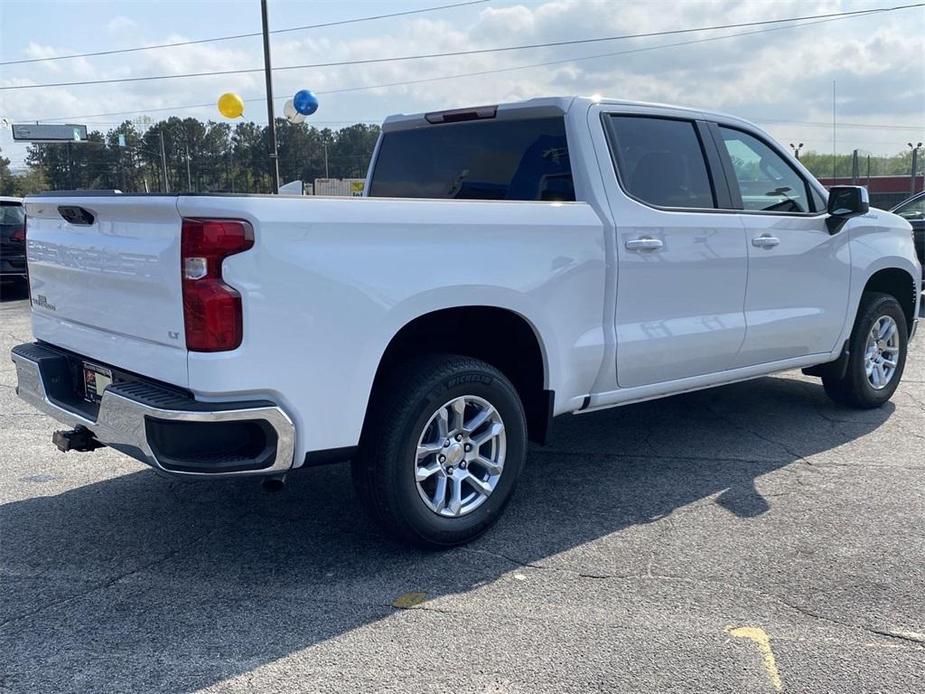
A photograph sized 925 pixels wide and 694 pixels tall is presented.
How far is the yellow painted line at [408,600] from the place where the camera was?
132 inches

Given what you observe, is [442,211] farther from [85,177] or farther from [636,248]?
[85,177]

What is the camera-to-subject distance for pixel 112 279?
3.44m

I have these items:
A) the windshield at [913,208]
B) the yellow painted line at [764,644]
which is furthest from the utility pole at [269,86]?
the yellow painted line at [764,644]

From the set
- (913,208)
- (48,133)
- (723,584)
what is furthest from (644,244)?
(48,133)

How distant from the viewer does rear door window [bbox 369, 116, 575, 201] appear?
4.48 m

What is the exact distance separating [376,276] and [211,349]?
693 millimetres

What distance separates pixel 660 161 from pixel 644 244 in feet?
2.11

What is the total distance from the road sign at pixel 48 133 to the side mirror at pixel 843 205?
97.1 ft

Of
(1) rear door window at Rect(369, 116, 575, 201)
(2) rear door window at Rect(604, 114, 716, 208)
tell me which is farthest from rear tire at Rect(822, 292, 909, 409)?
(1) rear door window at Rect(369, 116, 575, 201)

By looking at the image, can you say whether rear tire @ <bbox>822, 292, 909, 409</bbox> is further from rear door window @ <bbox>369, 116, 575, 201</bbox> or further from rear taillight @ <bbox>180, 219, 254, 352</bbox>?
rear taillight @ <bbox>180, 219, 254, 352</bbox>

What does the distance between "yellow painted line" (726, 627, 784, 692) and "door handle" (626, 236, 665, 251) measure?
6.27 feet

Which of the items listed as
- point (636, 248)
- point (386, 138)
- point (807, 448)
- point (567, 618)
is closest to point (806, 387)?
point (807, 448)

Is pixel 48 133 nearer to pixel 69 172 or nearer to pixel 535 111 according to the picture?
pixel 69 172

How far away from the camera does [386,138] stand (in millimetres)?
5508
